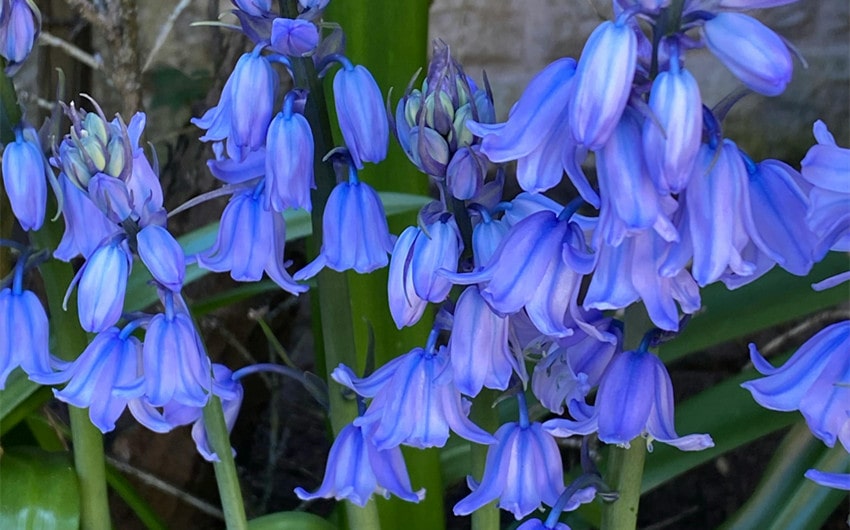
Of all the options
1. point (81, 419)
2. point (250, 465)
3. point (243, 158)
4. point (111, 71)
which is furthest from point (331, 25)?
point (250, 465)

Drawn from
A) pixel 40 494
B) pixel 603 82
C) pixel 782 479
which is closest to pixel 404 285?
pixel 603 82

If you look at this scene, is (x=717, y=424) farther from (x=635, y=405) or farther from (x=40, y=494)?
(x=40, y=494)

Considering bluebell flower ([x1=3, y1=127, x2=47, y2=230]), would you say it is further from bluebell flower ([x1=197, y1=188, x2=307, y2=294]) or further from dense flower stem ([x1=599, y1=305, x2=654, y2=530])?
dense flower stem ([x1=599, y1=305, x2=654, y2=530])

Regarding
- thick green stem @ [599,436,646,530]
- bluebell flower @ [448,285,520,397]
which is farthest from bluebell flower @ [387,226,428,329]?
thick green stem @ [599,436,646,530]

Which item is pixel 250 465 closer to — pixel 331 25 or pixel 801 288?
pixel 801 288

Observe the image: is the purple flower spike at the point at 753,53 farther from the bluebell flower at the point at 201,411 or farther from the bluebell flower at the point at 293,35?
the bluebell flower at the point at 201,411
